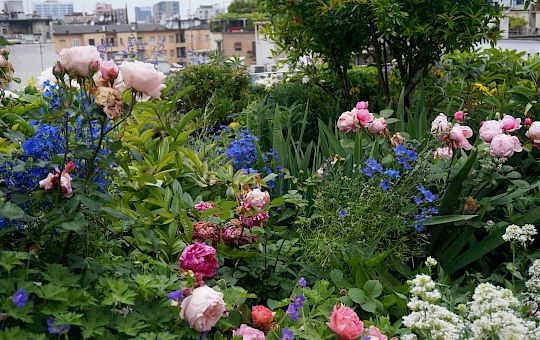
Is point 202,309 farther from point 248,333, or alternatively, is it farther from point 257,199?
point 257,199

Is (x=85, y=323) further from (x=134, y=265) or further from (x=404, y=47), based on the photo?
(x=404, y=47)

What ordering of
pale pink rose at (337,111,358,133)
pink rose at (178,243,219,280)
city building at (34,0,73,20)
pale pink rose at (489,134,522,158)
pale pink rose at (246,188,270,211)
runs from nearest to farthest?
pink rose at (178,243,219,280), pale pink rose at (246,188,270,211), pale pink rose at (489,134,522,158), pale pink rose at (337,111,358,133), city building at (34,0,73,20)

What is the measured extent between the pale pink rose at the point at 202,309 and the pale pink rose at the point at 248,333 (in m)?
0.10

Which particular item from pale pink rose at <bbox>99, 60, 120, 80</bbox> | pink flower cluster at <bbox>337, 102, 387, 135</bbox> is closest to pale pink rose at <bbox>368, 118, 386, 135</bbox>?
pink flower cluster at <bbox>337, 102, 387, 135</bbox>

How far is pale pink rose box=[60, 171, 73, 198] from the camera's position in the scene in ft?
4.70

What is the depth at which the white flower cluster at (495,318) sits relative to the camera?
45.9 inches

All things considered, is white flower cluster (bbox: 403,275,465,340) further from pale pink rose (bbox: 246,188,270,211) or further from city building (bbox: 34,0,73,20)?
city building (bbox: 34,0,73,20)

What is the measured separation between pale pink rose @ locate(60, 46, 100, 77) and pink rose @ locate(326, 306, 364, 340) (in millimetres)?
814

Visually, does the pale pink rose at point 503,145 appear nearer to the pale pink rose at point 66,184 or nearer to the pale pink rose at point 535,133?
the pale pink rose at point 535,133

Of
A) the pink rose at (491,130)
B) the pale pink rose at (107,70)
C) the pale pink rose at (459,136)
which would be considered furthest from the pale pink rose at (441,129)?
the pale pink rose at (107,70)

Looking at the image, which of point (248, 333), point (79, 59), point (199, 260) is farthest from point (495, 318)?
point (79, 59)

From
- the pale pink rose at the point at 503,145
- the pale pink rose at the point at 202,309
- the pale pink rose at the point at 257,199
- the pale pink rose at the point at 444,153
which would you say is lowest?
the pale pink rose at the point at 202,309

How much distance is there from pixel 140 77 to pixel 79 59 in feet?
0.47

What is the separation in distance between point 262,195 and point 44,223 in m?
0.63
